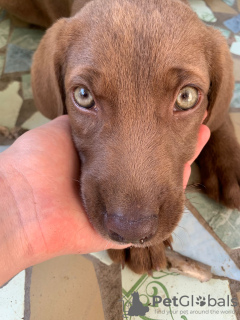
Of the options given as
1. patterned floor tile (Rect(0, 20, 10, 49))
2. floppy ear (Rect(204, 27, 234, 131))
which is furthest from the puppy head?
patterned floor tile (Rect(0, 20, 10, 49))

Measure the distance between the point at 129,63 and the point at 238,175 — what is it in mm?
1456

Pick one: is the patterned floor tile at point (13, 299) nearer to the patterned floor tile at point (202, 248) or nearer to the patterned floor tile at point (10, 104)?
the patterned floor tile at point (202, 248)

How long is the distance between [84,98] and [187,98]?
523 mm

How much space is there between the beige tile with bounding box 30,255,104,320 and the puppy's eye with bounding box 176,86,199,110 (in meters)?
1.31

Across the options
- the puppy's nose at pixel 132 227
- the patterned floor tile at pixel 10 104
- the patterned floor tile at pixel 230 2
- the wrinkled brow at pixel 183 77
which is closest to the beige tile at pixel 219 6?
the patterned floor tile at pixel 230 2

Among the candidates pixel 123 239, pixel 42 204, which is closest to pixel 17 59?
pixel 42 204

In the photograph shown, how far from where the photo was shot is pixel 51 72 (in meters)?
1.94

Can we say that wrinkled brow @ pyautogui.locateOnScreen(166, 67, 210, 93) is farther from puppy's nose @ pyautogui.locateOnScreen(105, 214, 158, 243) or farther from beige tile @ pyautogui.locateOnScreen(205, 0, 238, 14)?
beige tile @ pyautogui.locateOnScreen(205, 0, 238, 14)

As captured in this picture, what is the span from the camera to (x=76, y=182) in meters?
1.83

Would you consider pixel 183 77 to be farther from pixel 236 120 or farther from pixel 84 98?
pixel 236 120

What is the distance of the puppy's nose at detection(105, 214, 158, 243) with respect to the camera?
51.3 inches

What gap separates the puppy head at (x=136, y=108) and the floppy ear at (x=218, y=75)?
119mm

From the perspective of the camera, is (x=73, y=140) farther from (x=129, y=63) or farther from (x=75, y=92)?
(x=129, y=63)

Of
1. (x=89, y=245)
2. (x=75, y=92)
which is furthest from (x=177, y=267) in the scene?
(x=75, y=92)
